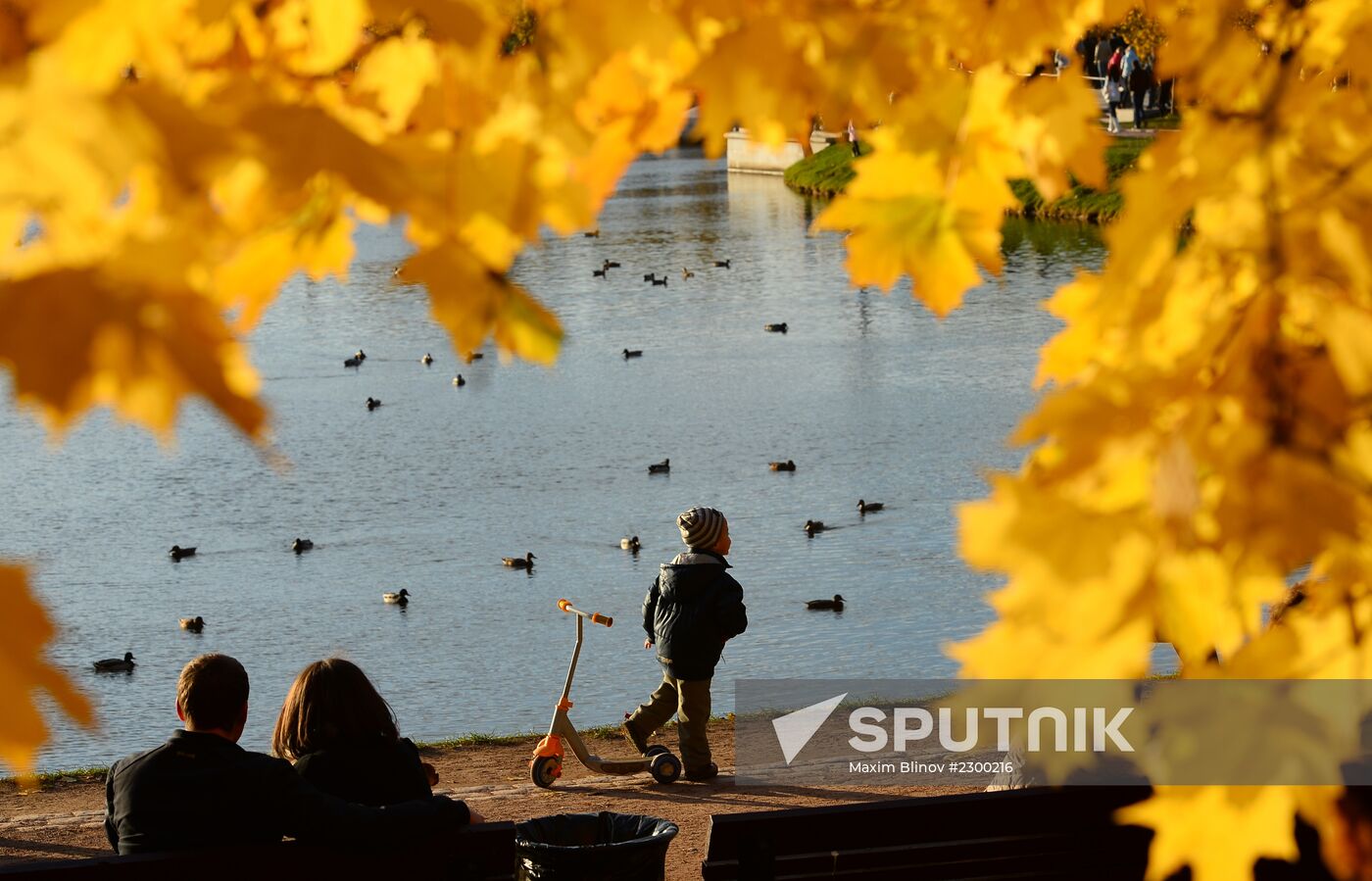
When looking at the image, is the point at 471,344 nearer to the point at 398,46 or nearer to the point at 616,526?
the point at 398,46

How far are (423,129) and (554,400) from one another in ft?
70.3

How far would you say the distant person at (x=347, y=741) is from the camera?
4.53 metres

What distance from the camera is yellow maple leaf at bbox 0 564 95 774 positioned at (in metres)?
1.27

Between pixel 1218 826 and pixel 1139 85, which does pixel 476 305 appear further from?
pixel 1139 85

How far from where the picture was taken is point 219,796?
415 centimetres

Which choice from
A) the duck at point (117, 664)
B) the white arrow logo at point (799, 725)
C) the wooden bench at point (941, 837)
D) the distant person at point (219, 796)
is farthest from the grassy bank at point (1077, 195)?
the distant person at point (219, 796)

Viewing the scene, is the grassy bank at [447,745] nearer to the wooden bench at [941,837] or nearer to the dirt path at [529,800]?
the dirt path at [529,800]

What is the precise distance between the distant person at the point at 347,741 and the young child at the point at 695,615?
3.05m

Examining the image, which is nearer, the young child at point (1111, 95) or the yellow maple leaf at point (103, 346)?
the yellow maple leaf at point (103, 346)

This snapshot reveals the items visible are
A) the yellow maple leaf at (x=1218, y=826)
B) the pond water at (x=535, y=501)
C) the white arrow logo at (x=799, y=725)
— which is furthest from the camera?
the pond water at (x=535, y=501)

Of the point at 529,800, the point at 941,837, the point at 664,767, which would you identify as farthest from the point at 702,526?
the point at 941,837

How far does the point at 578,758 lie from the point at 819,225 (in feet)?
20.0

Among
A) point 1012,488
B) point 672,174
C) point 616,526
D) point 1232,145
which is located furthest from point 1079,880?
point 672,174

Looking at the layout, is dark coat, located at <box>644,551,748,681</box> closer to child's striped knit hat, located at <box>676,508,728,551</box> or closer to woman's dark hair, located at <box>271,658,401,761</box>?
child's striped knit hat, located at <box>676,508,728,551</box>
